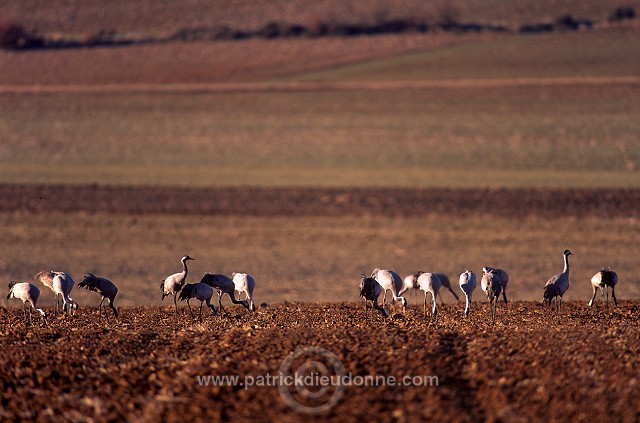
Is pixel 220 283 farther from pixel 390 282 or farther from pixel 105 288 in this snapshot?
pixel 390 282

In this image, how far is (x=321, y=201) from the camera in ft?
121

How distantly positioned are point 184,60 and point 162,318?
196 feet

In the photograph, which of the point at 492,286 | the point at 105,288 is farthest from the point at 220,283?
the point at 492,286

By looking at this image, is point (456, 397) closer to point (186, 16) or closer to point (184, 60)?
point (184, 60)

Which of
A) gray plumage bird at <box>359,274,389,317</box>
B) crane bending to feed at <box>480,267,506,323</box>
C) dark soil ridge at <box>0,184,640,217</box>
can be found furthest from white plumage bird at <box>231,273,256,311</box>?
dark soil ridge at <box>0,184,640,217</box>

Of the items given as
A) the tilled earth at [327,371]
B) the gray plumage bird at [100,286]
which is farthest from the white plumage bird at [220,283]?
the tilled earth at [327,371]

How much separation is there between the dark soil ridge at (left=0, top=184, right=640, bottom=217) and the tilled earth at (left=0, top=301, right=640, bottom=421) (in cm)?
2082

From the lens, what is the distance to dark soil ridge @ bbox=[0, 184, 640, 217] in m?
34.5

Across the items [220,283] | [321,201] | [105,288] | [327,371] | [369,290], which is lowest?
[327,371]

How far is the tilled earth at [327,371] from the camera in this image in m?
9.53

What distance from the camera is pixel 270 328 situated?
13.3 meters

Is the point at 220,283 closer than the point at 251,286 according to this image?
Yes

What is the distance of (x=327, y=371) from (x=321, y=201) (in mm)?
26403

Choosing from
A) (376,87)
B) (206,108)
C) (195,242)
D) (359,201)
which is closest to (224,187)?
(359,201)
